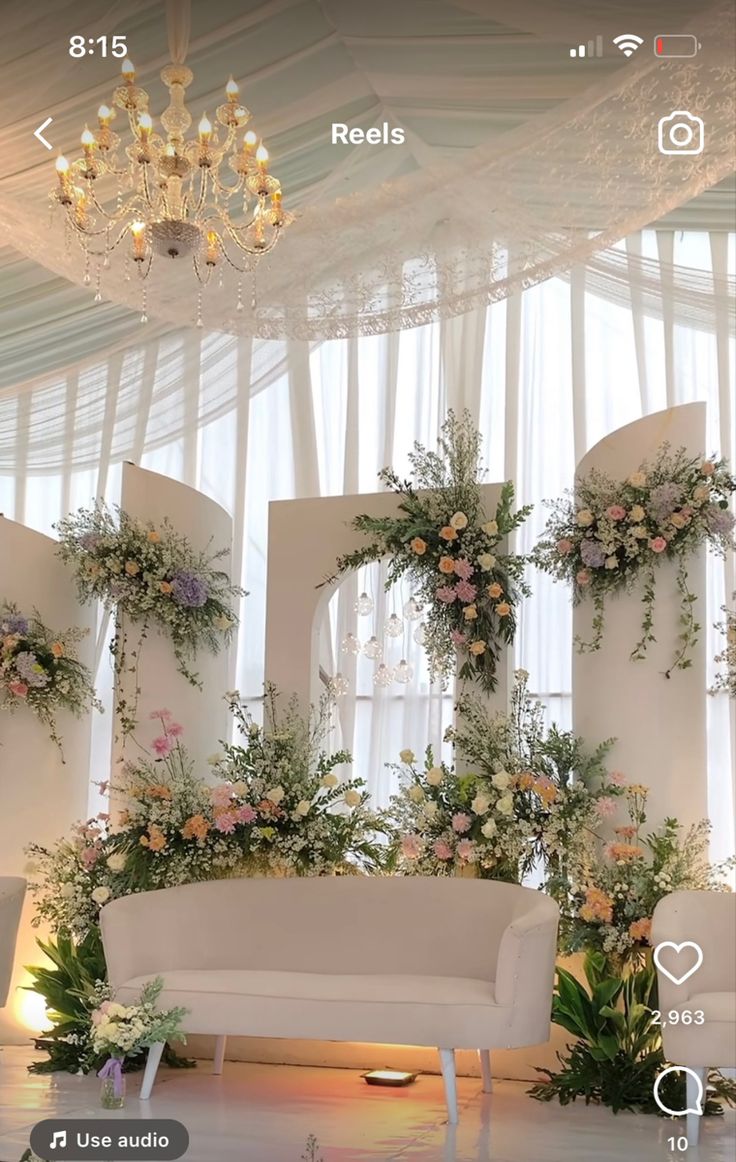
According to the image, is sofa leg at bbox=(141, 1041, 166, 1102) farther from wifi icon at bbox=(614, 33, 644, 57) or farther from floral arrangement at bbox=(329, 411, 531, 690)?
wifi icon at bbox=(614, 33, 644, 57)

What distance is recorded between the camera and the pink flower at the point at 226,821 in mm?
5516

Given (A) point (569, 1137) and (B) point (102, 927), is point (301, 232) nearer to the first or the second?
(B) point (102, 927)

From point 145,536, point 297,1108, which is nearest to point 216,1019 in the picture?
point 297,1108

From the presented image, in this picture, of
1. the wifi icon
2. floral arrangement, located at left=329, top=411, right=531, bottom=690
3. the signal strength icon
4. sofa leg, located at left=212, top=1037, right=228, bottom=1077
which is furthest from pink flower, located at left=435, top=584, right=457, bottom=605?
the wifi icon

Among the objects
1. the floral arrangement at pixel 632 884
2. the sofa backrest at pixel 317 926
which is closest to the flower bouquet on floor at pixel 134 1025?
the sofa backrest at pixel 317 926

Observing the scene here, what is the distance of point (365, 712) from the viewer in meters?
7.37

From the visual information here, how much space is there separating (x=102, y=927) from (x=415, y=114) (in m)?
3.40

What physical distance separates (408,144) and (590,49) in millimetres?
1563

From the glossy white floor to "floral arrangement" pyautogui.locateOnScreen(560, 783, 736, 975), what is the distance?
0.62m

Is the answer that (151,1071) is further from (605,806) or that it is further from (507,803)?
(605,806)

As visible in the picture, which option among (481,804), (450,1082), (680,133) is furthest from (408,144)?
(450,1082)

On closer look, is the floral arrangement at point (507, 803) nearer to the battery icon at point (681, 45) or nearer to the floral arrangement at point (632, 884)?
the floral arrangement at point (632, 884)

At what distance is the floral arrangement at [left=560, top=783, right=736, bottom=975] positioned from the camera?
4.91 meters

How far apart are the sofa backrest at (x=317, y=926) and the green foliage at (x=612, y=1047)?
0.40m
